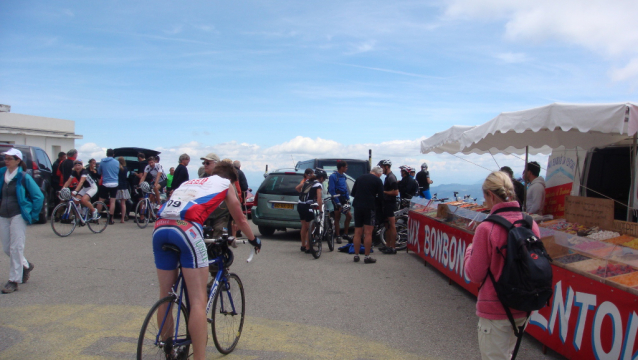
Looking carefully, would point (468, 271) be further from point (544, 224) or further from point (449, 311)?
point (544, 224)

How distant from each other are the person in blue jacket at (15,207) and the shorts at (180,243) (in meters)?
3.72

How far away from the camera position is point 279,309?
18.7ft

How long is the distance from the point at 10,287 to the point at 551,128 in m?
7.31

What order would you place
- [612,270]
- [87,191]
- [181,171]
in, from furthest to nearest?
1. [87,191]
2. [181,171]
3. [612,270]

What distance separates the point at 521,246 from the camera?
9.00 ft

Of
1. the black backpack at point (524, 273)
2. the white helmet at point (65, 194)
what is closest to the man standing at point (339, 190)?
the white helmet at point (65, 194)

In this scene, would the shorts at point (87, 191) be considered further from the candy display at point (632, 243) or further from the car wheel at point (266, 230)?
the candy display at point (632, 243)

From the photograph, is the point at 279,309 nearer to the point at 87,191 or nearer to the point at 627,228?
the point at 627,228

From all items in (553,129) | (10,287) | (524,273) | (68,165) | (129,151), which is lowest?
(10,287)

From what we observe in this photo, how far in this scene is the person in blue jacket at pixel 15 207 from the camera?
239 inches

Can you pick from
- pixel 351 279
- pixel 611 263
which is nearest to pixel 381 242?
pixel 351 279

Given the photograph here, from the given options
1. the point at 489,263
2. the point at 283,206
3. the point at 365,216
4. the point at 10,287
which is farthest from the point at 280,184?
the point at 489,263

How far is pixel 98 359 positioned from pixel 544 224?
5678mm

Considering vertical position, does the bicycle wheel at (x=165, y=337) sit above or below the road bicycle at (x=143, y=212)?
above
